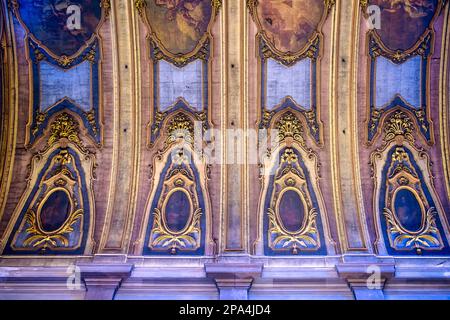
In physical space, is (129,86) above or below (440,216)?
above

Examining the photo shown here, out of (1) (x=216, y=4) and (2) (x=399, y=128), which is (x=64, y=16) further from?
(2) (x=399, y=128)

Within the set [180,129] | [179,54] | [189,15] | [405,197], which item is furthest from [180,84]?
[405,197]

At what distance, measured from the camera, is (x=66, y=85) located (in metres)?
11.8

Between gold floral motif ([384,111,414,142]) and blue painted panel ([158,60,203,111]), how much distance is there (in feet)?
14.7

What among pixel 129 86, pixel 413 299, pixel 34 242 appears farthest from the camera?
pixel 129 86

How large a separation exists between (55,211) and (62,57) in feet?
11.8

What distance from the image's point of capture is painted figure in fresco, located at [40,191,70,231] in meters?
11.2

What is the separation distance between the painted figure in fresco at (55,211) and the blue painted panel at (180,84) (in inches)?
122

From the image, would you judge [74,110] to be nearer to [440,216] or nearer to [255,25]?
[255,25]

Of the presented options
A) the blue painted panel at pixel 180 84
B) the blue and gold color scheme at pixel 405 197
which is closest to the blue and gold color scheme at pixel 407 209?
the blue and gold color scheme at pixel 405 197
